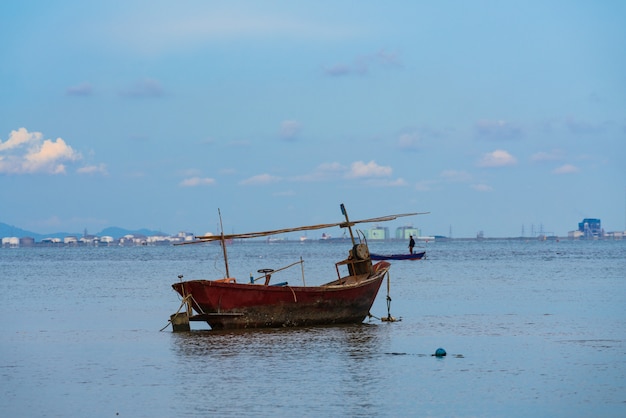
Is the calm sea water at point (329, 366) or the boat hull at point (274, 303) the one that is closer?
the calm sea water at point (329, 366)

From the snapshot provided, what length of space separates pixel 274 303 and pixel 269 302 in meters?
0.18

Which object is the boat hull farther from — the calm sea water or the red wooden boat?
the calm sea water

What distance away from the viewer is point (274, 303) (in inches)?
1238

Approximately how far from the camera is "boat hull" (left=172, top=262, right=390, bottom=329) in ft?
100

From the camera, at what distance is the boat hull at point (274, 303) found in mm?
30484

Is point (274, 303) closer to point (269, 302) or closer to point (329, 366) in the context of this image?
point (269, 302)

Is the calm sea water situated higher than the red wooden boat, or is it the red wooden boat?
the red wooden boat

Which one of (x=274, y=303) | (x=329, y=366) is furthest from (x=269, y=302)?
(x=329, y=366)

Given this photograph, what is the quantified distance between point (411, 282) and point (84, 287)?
69.2 feet

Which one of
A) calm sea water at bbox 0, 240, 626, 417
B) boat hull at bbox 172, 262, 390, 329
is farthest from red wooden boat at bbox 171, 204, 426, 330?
calm sea water at bbox 0, 240, 626, 417

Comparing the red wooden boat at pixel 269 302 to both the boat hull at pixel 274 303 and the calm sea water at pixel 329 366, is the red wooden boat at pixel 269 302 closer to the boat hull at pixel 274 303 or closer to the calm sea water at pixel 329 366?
the boat hull at pixel 274 303

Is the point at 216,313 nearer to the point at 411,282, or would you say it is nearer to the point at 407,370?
the point at 407,370

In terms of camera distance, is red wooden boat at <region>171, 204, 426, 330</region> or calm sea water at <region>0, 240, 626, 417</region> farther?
red wooden boat at <region>171, 204, 426, 330</region>

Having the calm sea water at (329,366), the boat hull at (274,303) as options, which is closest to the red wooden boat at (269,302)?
the boat hull at (274,303)
